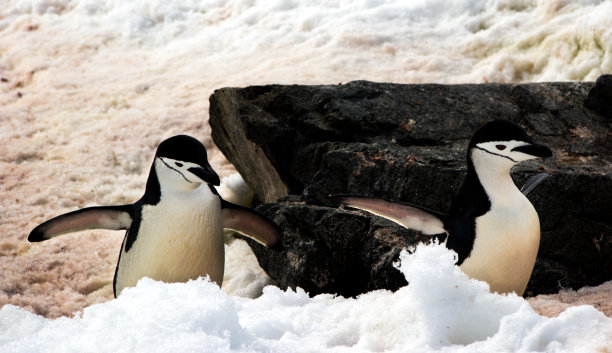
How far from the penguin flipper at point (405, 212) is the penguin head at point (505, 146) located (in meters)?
0.24

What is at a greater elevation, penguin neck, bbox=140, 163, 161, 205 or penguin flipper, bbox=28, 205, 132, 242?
penguin neck, bbox=140, 163, 161, 205

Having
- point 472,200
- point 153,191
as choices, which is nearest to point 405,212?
point 472,200

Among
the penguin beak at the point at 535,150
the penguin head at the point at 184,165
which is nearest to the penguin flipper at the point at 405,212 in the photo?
the penguin beak at the point at 535,150

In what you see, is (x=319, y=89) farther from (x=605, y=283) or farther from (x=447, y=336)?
(x=447, y=336)

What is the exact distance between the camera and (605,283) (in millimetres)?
2299

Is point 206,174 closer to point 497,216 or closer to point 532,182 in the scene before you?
point 497,216

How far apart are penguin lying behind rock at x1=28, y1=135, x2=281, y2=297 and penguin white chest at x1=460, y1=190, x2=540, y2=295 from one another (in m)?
0.86

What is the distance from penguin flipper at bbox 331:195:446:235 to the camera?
207 cm

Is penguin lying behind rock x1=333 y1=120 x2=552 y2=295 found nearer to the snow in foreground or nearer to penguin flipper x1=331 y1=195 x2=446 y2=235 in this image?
penguin flipper x1=331 y1=195 x2=446 y2=235

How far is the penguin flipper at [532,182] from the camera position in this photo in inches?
86.7

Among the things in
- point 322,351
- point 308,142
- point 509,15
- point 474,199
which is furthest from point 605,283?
point 509,15

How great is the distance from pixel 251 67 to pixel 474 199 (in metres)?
3.76

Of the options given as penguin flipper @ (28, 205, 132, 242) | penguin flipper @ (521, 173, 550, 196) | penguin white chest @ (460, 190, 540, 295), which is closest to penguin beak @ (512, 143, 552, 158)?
penguin white chest @ (460, 190, 540, 295)

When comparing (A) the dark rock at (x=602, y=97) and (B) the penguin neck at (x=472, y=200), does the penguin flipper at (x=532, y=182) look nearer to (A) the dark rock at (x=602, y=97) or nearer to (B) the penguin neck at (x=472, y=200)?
(B) the penguin neck at (x=472, y=200)
